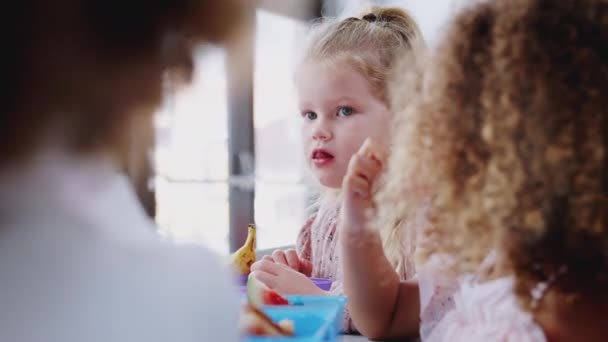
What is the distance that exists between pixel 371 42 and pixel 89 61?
95 centimetres

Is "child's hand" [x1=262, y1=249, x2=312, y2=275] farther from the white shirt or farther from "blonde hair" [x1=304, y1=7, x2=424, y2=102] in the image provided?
the white shirt

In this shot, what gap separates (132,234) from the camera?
0.33 m

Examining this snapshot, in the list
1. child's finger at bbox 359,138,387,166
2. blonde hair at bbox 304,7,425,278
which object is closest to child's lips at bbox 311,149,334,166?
blonde hair at bbox 304,7,425,278

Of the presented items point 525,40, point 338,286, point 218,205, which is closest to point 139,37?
point 218,205

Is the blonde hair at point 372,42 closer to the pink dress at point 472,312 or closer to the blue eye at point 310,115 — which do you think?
the blue eye at point 310,115

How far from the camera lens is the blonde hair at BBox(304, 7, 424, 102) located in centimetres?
115

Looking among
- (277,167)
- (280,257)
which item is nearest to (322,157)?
(280,257)

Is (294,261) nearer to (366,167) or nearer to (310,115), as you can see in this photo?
(310,115)

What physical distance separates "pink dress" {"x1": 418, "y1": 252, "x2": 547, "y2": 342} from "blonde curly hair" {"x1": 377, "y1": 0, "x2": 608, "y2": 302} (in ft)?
0.21

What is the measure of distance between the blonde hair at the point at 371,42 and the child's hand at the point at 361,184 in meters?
0.40

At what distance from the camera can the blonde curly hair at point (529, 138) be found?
497 millimetres

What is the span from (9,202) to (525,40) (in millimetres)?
413

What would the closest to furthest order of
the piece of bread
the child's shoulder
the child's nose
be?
1. the piece of bread
2. the child's shoulder
3. the child's nose

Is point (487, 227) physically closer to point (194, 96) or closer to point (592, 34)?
point (592, 34)
